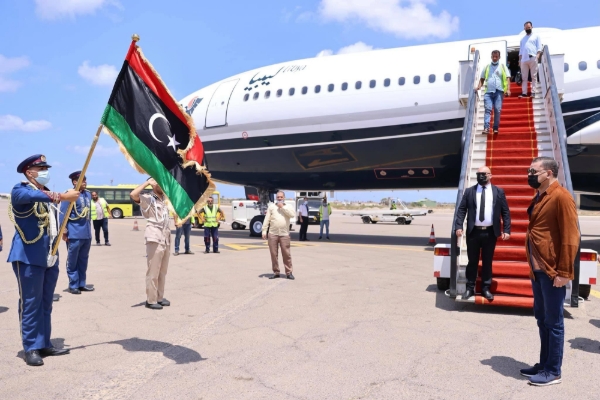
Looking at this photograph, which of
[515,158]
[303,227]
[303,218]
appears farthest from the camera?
[303,227]

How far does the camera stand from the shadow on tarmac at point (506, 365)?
4221 millimetres

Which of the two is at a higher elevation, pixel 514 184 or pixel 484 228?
pixel 514 184

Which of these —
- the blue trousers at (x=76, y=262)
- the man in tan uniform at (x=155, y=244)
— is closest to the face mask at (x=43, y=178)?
the man in tan uniform at (x=155, y=244)

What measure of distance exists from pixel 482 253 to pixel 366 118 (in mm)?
8142

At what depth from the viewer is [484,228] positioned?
21.5ft

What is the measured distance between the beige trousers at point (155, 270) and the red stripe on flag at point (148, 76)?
2.24 m

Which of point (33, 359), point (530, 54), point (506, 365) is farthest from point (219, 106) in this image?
point (506, 365)

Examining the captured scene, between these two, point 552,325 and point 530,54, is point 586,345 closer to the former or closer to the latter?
point 552,325

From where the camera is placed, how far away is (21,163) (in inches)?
179

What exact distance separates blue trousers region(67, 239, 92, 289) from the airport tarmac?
0.28 meters

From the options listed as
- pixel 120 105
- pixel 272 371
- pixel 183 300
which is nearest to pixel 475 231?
pixel 272 371

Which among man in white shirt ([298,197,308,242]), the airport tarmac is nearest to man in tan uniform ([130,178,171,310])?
the airport tarmac

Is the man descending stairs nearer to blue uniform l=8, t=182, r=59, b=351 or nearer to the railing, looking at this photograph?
the railing

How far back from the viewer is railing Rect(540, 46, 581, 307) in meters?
6.48
